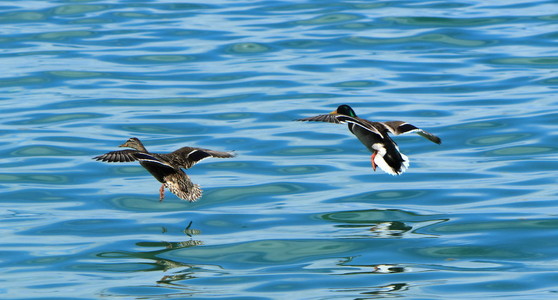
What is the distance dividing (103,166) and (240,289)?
514 centimetres

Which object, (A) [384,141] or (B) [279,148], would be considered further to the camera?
(B) [279,148]

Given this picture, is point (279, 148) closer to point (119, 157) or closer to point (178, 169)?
point (178, 169)

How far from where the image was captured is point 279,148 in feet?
49.5

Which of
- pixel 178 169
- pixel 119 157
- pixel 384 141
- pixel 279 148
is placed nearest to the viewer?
pixel 119 157

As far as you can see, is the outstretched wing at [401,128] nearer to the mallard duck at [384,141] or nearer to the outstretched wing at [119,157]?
the mallard duck at [384,141]

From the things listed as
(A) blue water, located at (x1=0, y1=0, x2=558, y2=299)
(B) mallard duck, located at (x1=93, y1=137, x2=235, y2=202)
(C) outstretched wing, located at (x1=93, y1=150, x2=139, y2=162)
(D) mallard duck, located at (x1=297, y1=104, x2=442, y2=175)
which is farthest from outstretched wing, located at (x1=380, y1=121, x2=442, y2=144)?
(C) outstretched wing, located at (x1=93, y1=150, x2=139, y2=162)

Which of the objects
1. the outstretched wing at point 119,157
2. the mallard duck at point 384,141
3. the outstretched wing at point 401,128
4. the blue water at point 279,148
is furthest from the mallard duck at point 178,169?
the outstretched wing at point 401,128

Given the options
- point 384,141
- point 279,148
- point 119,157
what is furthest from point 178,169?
point 279,148

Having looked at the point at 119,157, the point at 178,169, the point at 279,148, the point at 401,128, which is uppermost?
the point at 279,148

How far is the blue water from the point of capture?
Answer: 10.2m

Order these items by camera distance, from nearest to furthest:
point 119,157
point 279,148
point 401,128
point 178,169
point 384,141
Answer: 1. point 119,157
2. point 178,169
3. point 401,128
4. point 384,141
5. point 279,148

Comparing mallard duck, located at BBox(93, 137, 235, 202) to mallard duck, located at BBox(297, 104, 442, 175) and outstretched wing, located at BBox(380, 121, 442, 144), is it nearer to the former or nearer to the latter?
mallard duck, located at BBox(297, 104, 442, 175)

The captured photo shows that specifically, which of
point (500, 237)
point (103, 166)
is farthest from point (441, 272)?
point (103, 166)

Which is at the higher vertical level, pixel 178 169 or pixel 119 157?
pixel 178 169
